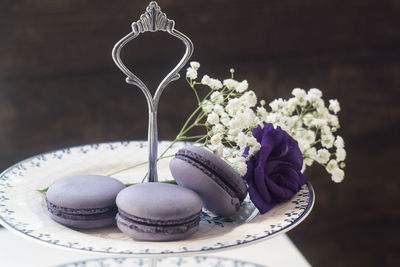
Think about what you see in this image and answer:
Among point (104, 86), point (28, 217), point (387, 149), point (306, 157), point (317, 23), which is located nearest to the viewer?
point (28, 217)

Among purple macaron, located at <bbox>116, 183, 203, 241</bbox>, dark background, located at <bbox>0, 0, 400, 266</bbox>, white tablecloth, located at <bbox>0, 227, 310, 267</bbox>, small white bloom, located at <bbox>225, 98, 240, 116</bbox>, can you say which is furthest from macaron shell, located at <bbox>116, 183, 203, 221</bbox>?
dark background, located at <bbox>0, 0, 400, 266</bbox>

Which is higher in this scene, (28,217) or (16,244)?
(28,217)

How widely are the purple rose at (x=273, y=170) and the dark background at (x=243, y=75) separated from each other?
2.02 feet

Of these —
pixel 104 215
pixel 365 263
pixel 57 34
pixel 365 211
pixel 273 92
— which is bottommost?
pixel 365 263

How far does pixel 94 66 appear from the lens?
113cm

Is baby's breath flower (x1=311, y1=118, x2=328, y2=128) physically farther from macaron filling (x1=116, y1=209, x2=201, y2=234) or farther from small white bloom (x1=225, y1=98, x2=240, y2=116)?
macaron filling (x1=116, y1=209, x2=201, y2=234)

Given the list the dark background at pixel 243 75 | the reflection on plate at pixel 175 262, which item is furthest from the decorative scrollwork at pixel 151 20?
the dark background at pixel 243 75

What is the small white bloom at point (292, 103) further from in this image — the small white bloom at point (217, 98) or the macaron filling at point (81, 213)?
the macaron filling at point (81, 213)

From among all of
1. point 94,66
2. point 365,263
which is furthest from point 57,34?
point 365,263

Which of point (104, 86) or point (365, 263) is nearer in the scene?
point (104, 86)

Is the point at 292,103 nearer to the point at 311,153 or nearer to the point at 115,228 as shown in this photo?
the point at 311,153

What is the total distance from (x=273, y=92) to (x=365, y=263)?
558 mm

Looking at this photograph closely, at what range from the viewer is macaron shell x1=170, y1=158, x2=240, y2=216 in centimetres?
52

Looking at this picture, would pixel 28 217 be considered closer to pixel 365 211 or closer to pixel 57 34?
pixel 57 34
